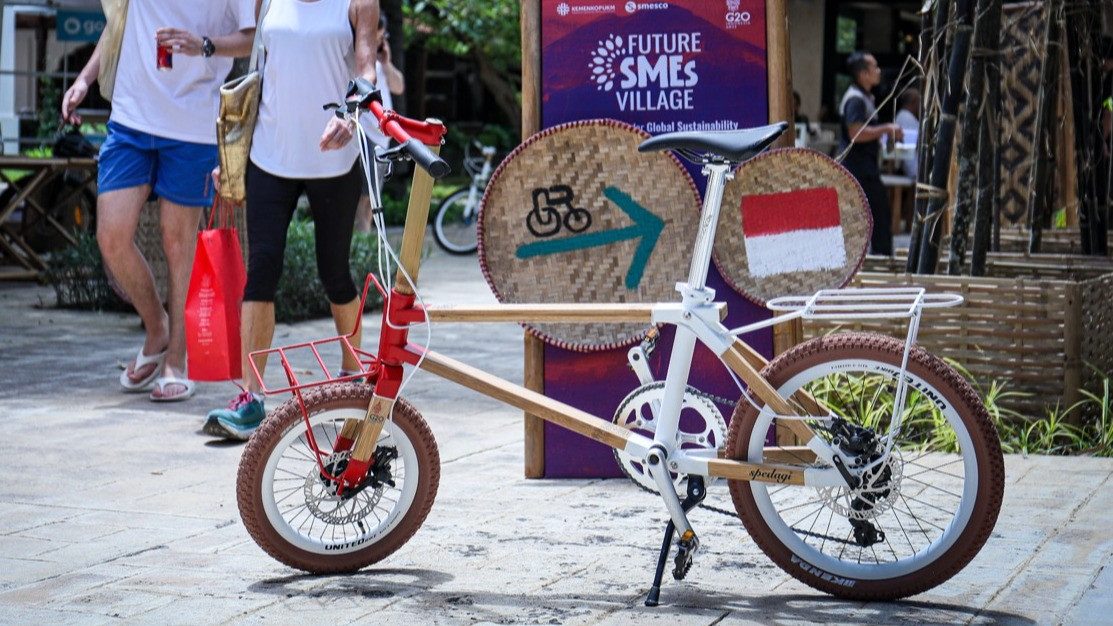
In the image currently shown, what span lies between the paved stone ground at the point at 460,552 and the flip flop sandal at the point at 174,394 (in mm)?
292

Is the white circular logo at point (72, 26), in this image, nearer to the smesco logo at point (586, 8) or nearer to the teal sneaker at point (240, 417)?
the teal sneaker at point (240, 417)

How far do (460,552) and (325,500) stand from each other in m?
0.47

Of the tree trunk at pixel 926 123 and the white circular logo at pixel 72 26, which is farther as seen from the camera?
the white circular logo at pixel 72 26

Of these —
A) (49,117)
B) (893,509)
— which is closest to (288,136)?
(893,509)

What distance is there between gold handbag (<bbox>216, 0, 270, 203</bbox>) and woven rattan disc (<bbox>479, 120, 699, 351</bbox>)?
1.24m

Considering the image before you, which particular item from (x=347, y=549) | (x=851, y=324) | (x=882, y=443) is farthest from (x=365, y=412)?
(x=851, y=324)

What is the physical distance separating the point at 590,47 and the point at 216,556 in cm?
213

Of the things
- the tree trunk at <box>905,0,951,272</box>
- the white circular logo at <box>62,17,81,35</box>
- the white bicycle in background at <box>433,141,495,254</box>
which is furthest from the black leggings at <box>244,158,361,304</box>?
the white circular logo at <box>62,17,81,35</box>

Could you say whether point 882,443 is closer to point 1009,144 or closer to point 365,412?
point 365,412

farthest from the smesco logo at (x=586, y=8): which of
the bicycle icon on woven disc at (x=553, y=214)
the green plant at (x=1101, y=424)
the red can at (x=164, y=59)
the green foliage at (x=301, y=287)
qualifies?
the green foliage at (x=301, y=287)

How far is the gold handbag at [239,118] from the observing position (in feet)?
19.5

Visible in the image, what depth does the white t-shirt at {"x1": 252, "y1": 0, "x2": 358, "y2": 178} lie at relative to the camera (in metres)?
5.89

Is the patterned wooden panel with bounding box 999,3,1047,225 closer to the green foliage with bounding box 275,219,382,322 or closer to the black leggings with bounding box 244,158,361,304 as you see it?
the green foliage with bounding box 275,219,382,322

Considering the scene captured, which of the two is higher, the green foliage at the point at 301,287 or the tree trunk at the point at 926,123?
the tree trunk at the point at 926,123
